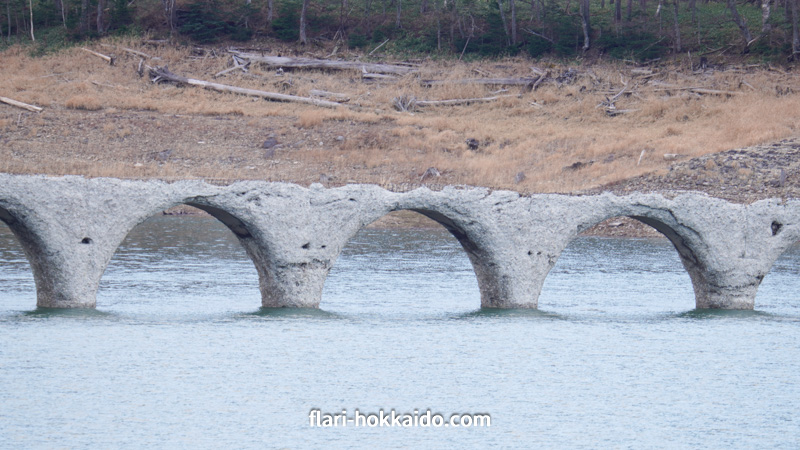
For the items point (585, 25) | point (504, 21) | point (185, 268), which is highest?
point (504, 21)

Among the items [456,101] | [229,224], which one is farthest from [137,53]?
[229,224]

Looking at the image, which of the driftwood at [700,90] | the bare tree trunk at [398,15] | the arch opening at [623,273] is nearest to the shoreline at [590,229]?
the arch opening at [623,273]

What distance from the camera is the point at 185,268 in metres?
27.9

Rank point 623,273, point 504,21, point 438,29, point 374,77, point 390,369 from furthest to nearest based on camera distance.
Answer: point 504,21, point 438,29, point 374,77, point 623,273, point 390,369

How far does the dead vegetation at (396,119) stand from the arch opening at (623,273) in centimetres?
263

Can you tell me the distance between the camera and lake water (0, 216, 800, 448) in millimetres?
13164

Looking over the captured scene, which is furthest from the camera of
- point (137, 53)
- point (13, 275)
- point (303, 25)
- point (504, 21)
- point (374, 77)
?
point (504, 21)

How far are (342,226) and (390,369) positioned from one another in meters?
4.23

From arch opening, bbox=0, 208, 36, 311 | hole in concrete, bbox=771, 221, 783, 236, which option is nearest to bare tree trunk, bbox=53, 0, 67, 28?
arch opening, bbox=0, 208, 36, 311

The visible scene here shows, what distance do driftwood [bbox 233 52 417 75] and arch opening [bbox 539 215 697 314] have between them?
14728 mm

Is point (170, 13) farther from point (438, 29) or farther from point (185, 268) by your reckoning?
point (185, 268)

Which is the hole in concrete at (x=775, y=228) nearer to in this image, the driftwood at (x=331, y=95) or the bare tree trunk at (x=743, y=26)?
the driftwood at (x=331, y=95)

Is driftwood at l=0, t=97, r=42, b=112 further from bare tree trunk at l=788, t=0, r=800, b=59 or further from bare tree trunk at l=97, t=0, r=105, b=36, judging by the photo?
bare tree trunk at l=788, t=0, r=800, b=59

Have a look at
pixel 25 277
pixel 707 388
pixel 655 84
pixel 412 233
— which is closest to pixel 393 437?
pixel 707 388
